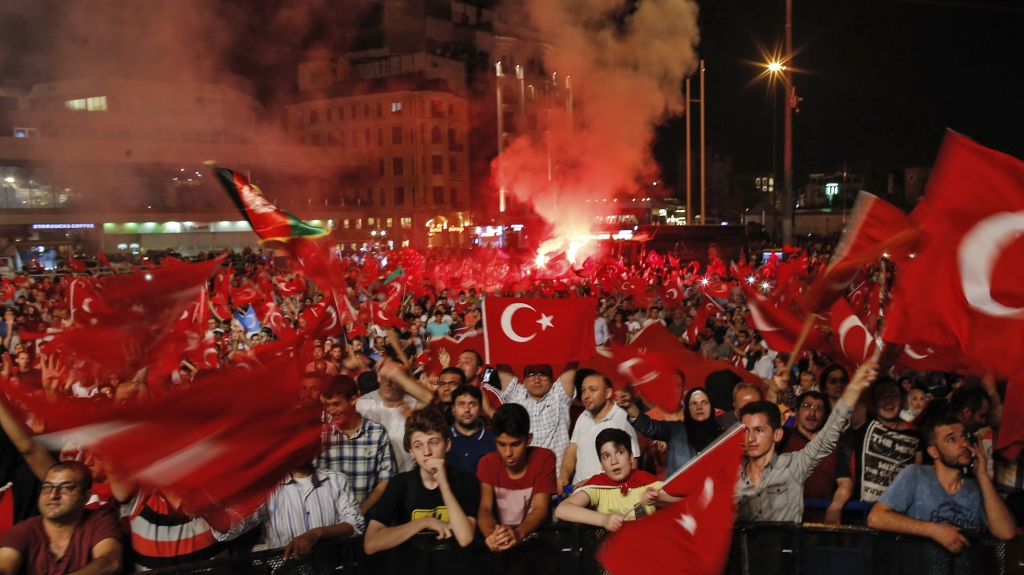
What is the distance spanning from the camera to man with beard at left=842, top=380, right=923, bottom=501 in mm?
3992

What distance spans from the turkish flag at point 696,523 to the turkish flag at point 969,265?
1.53 metres

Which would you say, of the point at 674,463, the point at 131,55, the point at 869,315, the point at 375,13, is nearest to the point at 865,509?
the point at 674,463

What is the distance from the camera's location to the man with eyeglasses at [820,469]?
152 inches

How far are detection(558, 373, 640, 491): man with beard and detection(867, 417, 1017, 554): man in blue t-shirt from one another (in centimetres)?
136

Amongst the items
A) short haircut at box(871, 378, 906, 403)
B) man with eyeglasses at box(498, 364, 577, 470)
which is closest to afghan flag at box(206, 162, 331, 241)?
man with eyeglasses at box(498, 364, 577, 470)

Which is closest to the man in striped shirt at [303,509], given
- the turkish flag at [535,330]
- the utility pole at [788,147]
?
the turkish flag at [535,330]

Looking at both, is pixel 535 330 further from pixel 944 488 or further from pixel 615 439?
pixel 944 488

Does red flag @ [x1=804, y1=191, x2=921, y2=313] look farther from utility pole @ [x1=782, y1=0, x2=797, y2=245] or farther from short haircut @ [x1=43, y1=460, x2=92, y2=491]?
utility pole @ [x1=782, y1=0, x2=797, y2=245]

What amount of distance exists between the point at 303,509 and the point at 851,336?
11.7ft

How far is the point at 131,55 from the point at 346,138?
1233 inches

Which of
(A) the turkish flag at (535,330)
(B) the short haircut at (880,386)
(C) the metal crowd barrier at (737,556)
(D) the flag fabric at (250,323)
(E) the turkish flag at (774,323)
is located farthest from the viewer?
(D) the flag fabric at (250,323)

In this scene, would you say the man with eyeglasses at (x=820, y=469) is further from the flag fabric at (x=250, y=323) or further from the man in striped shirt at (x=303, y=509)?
the flag fabric at (x=250, y=323)

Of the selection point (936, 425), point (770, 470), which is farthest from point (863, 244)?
point (770, 470)

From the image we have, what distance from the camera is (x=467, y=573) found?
322 cm
